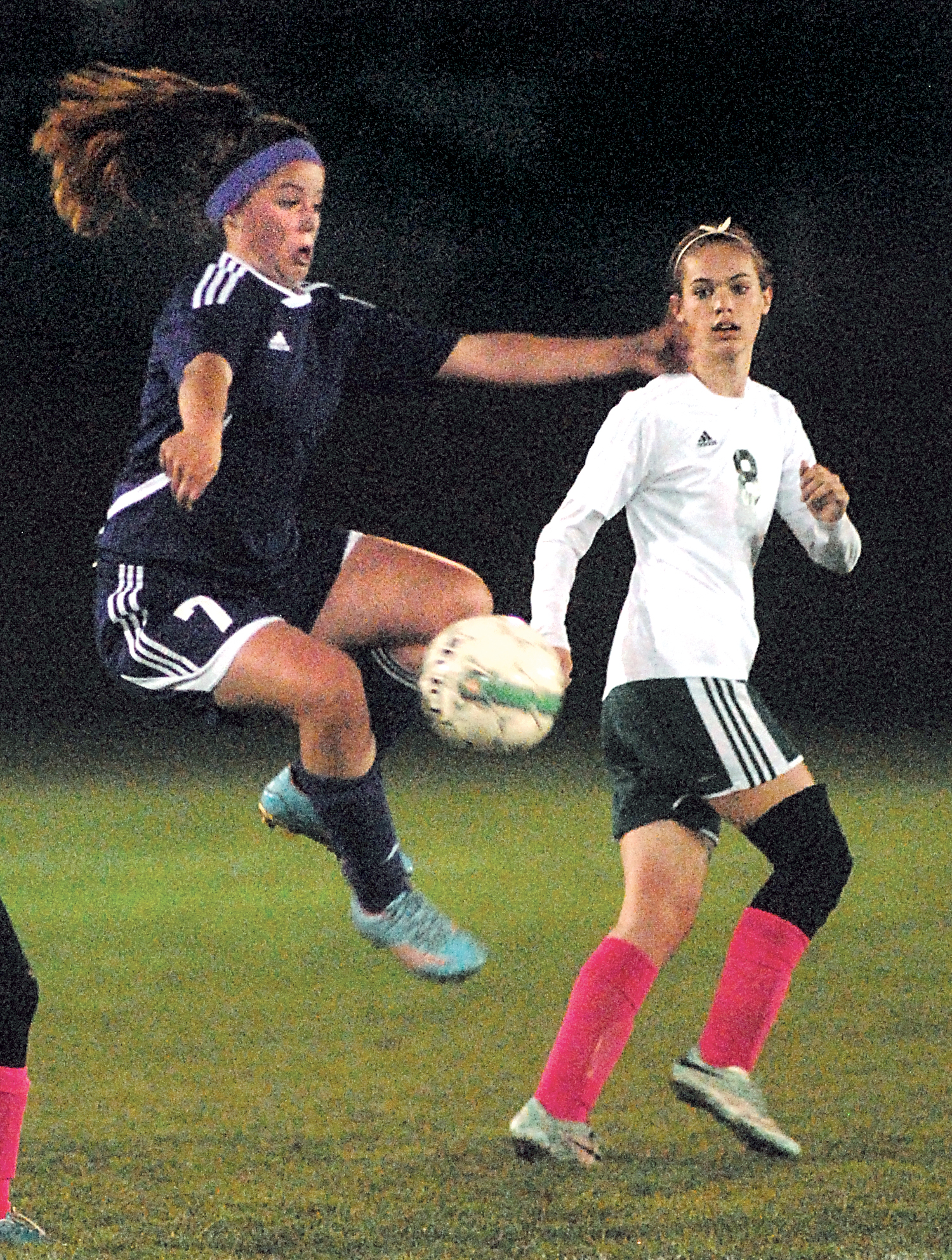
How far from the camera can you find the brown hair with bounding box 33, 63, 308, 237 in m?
3.62

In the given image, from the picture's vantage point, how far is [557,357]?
3771 millimetres

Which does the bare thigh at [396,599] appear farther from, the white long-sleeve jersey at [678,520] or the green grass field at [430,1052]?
the green grass field at [430,1052]

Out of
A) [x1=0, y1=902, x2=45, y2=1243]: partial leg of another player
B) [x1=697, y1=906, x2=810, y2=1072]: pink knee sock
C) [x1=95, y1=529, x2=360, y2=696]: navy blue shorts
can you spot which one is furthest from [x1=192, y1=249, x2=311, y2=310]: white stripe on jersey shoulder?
[x1=697, y1=906, x2=810, y2=1072]: pink knee sock

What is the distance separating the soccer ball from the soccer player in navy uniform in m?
0.21

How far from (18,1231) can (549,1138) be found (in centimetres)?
95

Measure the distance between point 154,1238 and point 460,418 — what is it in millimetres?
9016

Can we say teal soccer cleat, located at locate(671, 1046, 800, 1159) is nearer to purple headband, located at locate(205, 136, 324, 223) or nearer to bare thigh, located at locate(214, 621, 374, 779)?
bare thigh, located at locate(214, 621, 374, 779)

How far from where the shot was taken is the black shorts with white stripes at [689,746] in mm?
3617

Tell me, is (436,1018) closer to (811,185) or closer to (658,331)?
(658,331)

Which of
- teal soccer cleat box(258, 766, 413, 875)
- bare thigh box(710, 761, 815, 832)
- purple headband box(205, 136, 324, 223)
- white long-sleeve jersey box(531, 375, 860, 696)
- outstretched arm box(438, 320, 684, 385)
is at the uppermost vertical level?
purple headband box(205, 136, 324, 223)

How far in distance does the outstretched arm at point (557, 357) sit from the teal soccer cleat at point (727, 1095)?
51.1 inches

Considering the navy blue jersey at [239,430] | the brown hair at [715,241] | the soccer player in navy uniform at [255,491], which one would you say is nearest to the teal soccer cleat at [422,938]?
the soccer player in navy uniform at [255,491]

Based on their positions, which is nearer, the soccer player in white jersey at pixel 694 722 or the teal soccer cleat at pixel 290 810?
the soccer player in white jersey at pixel 694 722

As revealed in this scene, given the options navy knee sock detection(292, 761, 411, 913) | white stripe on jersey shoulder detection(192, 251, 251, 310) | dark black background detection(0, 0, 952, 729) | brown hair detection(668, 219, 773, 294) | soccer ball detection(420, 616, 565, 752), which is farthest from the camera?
dark black background detection(0, 0, 952, 729)
